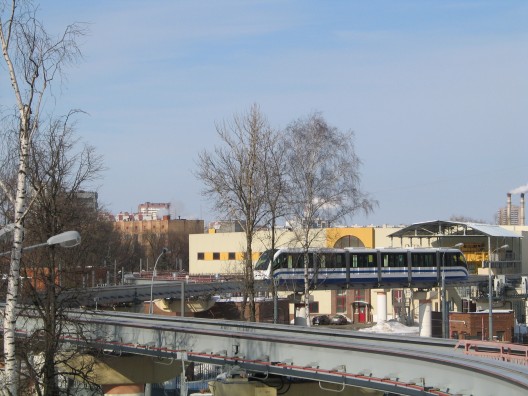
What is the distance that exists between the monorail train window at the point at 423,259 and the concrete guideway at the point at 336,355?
33.1 metres

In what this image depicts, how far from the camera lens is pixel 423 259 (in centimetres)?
6569

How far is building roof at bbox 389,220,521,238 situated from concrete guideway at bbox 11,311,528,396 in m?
37.6

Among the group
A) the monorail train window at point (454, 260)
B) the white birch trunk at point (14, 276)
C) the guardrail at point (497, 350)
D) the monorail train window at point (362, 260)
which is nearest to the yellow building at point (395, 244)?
the monorail train window at point (454, 260)

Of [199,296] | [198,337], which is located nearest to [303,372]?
[198,337]

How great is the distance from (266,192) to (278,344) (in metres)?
22.1

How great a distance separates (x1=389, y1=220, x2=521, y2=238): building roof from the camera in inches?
2675

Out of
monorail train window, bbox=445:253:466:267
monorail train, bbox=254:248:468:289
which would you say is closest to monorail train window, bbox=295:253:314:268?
monorail train, bbox=254:248:468:289

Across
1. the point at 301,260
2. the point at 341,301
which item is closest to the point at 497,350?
the point at 301,260

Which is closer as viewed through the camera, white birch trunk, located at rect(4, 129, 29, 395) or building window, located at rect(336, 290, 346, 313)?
white birch trunk, located at rect(4, 129, 29, 395)

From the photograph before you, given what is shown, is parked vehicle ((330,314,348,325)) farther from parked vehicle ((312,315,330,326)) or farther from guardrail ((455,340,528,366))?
guardrail ((455,340,528,366))

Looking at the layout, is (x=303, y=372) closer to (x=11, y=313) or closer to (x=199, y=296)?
(x=11, y=313)

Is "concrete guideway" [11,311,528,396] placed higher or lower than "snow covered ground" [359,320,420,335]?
higher

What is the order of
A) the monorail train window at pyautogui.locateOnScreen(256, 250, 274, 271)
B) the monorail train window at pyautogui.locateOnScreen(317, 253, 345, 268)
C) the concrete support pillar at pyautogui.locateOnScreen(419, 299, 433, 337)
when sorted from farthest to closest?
the monorail train window at pyautogui.locateOnScreen(256, 250, 274, 271) < the monorail train window at pyautogui.locateOnScreen(317, 253, 345, 268) < the concrete support pillar at pyautogui.locateOnScreen(419, 299, 433, 337)

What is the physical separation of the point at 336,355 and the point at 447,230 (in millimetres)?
52744
